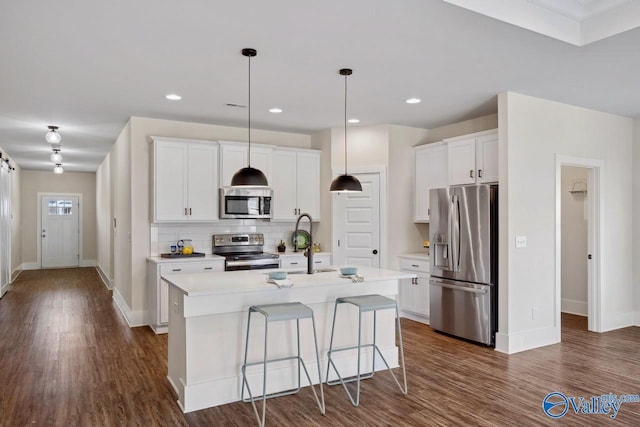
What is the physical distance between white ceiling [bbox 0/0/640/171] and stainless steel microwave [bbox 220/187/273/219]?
99 cm

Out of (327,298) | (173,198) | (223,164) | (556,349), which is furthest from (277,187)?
(556,349)

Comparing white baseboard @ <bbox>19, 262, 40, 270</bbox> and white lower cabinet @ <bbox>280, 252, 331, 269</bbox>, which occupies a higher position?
white lower cabinet @ <bbox>280, 252, 331, 269</bbox>

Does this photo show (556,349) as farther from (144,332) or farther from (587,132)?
(144,332)

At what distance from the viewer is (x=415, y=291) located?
19.1ft

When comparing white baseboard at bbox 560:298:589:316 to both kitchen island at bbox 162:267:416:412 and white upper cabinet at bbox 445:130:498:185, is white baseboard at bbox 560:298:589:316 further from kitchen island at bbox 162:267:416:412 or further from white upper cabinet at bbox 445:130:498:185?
kitchen island at bbox 162:267:416:412

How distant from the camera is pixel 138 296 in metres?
5.65

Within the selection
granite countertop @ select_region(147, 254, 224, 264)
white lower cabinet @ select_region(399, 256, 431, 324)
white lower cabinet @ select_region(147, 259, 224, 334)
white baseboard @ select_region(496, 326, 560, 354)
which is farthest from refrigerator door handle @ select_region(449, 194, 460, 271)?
white lower cabinet @ select_region(147, 259, 224, 334)

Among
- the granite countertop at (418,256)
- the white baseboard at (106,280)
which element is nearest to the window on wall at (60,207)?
the white baseboard at (106,280)

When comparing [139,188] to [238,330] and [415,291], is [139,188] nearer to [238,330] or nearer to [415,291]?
[238,330]

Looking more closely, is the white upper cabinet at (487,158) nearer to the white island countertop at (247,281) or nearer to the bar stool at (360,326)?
the white island countertop at (247,281)

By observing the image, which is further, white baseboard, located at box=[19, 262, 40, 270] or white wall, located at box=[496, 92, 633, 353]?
white baseboard, located at box=[19, 262, 40, 270]

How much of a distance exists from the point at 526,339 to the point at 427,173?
240 centimetres

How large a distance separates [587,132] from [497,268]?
84.5 inches

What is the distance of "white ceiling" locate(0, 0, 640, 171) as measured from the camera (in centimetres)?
283
